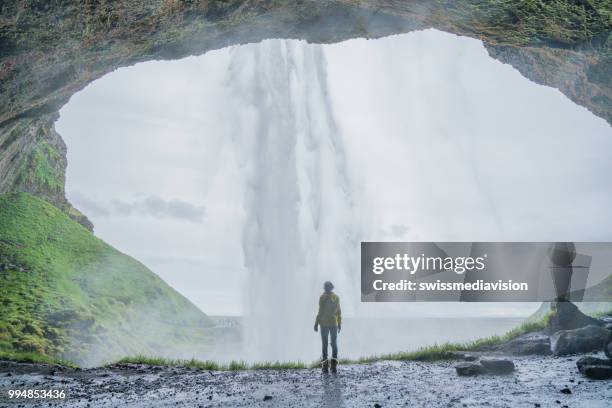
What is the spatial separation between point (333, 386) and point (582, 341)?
8.43 m

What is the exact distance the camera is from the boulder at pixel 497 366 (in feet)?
36.4

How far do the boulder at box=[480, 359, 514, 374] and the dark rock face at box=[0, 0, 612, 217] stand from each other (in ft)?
35.3

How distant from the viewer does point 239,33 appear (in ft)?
55.1

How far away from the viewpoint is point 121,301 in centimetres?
3709

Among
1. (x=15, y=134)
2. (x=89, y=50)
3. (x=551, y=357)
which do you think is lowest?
(x=551, y=357)

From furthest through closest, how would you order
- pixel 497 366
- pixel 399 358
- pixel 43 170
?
pixel 43 170 → pixel 399 358 → pixel 497 366

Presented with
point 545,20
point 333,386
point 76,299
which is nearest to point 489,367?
point 333,386

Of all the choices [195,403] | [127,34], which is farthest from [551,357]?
[127,34]

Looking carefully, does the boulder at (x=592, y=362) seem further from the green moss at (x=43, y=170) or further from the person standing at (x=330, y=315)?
the green moss at (x=43, y=170)

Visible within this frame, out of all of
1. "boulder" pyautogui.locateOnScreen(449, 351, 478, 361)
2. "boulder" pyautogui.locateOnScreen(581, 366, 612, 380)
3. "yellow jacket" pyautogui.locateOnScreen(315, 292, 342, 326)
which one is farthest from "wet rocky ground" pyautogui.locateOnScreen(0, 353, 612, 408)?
"yellow jacket" pyautogui.locateOnScreen(315, 292, 342, 326)

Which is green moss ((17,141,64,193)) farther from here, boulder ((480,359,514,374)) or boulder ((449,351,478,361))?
boulder ((480,359,514,374))

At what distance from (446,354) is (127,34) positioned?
16.3 metres

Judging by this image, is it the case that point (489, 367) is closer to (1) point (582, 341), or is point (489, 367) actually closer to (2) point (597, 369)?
(2) point (597, 369)

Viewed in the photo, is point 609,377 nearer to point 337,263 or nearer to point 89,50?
point 89,50
